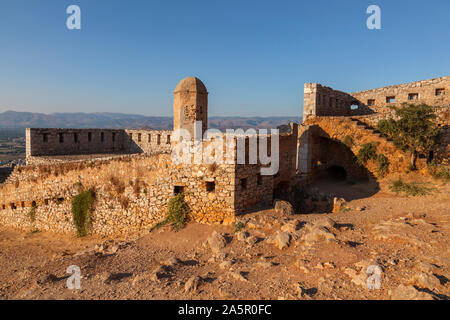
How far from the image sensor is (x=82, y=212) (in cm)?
1253

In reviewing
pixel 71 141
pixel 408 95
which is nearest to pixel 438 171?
pixel 408 95

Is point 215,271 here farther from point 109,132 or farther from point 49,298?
point 109,132

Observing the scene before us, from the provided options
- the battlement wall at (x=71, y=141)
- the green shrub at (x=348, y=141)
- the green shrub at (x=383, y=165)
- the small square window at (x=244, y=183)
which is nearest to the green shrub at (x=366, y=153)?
the green shrub at (x=383, y=165)

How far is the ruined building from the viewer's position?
31.9 feet

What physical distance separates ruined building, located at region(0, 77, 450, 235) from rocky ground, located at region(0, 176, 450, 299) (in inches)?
48.5

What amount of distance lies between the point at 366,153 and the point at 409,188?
3.14 m

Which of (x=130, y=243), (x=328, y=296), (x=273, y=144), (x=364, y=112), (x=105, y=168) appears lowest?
(x=130, y=243)

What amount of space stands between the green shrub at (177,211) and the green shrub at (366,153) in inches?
410

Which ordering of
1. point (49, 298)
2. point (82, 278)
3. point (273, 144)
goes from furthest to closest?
point (273, 144)
point (82, 278)
point (49, 298)

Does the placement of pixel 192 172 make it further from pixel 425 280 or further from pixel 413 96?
pixel 413 96

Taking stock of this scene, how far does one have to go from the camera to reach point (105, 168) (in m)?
11.9

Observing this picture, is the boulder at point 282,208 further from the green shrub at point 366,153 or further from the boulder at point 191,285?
the green shrub at point 366,153

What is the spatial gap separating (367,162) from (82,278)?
14.2 metres

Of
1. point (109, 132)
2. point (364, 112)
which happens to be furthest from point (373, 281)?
point (109, 132)
